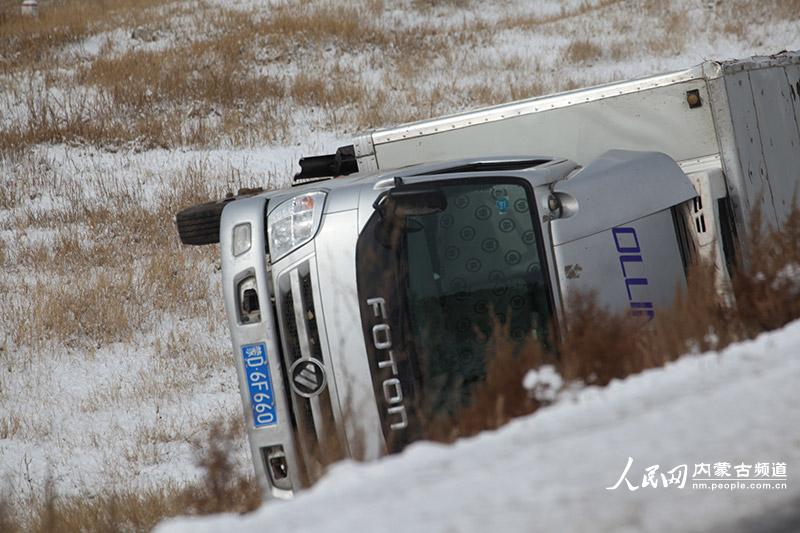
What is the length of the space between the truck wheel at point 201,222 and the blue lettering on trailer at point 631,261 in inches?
95.5

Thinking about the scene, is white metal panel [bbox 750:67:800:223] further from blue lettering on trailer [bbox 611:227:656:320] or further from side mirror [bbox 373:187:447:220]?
side mirror [bbox 373:187:447:220]

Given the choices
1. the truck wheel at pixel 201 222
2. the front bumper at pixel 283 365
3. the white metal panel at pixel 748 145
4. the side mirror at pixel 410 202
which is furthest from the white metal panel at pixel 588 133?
the front bumper at pixel 283 365


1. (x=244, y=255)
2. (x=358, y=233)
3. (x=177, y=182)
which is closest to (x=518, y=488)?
(x=358, y=233)

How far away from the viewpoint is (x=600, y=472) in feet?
9.57

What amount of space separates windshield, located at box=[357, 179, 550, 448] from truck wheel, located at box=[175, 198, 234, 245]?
1531 mm

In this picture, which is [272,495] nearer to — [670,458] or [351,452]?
[351,452]

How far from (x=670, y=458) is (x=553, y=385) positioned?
78 cm

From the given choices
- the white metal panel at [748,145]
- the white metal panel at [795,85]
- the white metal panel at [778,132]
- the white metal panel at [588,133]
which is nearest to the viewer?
the white metal panel at [748,145]

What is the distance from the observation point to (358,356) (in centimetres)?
439

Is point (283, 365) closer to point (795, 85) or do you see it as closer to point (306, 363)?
point (306, 363)

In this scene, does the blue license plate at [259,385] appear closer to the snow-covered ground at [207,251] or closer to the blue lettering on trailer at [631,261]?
the snow-covered ground at [207,251]

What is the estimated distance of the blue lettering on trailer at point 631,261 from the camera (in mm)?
4875

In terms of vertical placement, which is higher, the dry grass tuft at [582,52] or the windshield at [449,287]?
the dry grass tuft at [582,52]

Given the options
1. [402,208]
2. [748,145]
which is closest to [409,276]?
[402,208]
